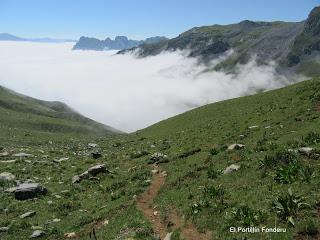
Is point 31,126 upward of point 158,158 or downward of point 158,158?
downward

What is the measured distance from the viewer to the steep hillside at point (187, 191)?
1761 centimetres

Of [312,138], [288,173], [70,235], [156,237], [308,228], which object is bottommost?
[70,235]

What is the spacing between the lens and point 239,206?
18578mm

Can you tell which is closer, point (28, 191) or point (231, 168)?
point (231, 168)

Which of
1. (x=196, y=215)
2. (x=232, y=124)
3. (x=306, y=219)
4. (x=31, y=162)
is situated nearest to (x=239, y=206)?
(x=196, y=215)

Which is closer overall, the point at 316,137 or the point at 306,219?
the point at 306,219

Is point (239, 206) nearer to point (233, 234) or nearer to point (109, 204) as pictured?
point (233, 234)

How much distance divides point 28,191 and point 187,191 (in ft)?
37.1

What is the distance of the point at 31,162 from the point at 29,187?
37.2ft

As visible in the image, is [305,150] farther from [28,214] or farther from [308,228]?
[28,214]

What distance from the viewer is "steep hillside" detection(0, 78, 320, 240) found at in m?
17.6

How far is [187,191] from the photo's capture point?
23344 mm

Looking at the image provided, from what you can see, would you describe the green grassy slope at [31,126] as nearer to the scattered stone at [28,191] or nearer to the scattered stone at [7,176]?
the scattered stone at [7,176]

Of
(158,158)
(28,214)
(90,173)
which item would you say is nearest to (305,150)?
(158,158)
